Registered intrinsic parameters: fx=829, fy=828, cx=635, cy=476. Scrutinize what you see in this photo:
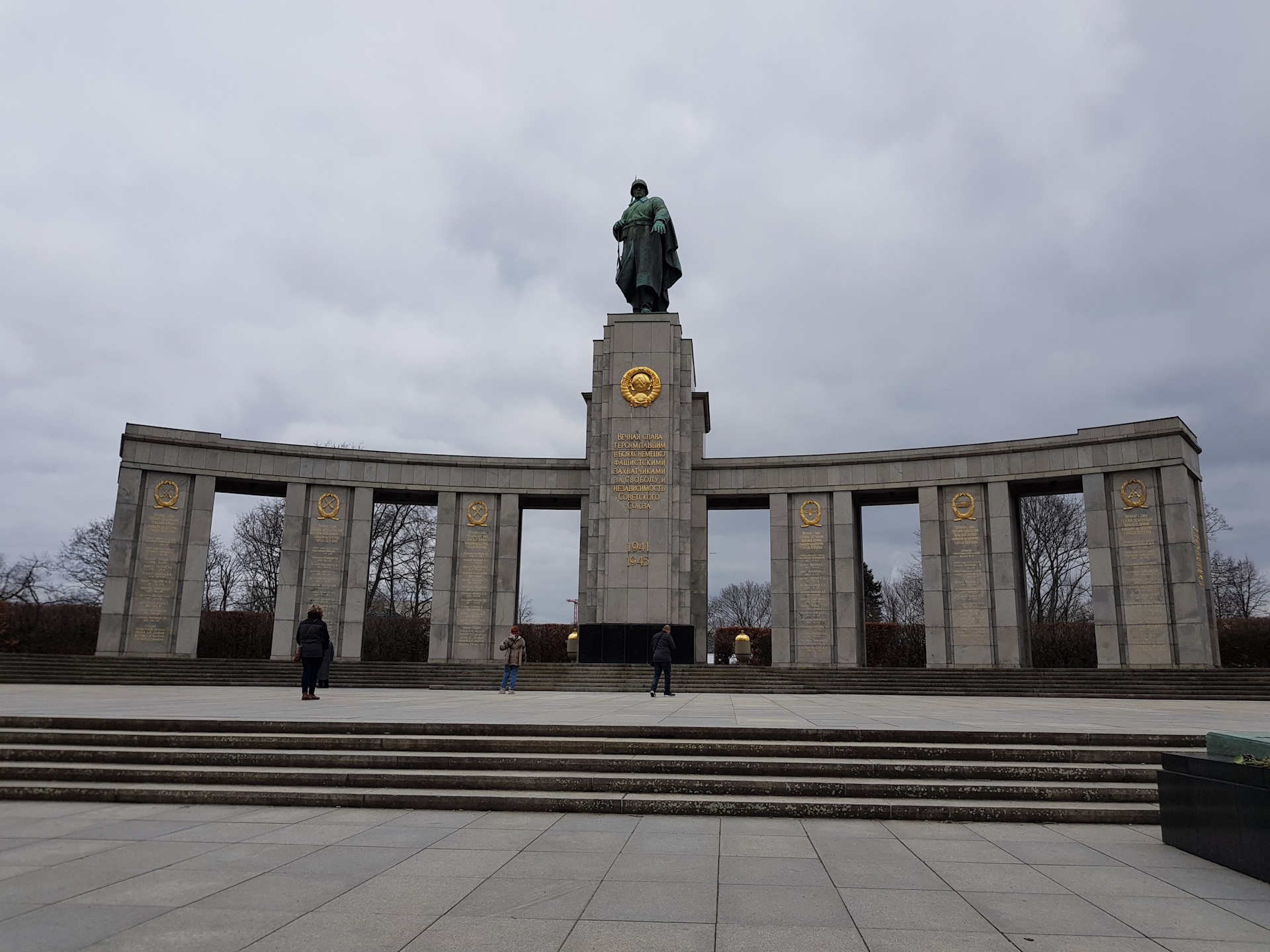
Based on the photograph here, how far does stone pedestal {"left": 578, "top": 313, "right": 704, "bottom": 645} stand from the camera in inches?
1162

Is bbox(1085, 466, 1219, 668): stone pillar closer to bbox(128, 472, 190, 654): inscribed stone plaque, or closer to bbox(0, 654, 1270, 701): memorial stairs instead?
bbox(0, 654, 1270, 701): memorial stairs

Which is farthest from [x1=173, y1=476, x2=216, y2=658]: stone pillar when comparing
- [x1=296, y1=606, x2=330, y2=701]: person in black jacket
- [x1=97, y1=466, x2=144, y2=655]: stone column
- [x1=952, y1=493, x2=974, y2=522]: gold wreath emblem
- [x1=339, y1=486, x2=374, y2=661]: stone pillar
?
[x1=952, y1=493, x2=974, y2=522]: gold wreath emblem

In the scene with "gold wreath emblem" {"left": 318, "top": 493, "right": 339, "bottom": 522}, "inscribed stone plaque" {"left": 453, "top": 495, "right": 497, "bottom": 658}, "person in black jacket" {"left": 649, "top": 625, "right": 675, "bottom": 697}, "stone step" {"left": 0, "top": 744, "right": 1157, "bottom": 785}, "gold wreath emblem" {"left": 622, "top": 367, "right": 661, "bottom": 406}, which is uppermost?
"gold wreath emblem" {"left": 622, "top": 367, "right": 661, "bottom": 406}

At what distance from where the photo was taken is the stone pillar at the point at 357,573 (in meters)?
30.1

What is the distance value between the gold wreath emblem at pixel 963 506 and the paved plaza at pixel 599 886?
2330 cm

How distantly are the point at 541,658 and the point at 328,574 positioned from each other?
11.7 metres

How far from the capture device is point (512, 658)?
70.1 ft

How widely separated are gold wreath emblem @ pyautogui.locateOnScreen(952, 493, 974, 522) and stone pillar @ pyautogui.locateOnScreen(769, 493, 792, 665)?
5908 millimetres

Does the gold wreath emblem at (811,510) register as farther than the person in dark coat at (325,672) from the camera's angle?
Yes

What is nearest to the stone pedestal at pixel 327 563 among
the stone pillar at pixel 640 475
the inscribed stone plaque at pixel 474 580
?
the inscribed stone plaque at pixel 474 580

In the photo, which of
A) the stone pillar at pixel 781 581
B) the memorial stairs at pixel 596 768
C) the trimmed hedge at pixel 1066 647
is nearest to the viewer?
the memorial stairs at pixel 596 768

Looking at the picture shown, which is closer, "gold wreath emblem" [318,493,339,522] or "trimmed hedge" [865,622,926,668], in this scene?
"gold wreath emblem" [318,493,339,522]

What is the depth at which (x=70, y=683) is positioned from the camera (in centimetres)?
2414

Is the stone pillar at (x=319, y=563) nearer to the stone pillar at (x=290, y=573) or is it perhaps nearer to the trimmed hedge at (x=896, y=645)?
the stone pillar at (x=290, y=573)
